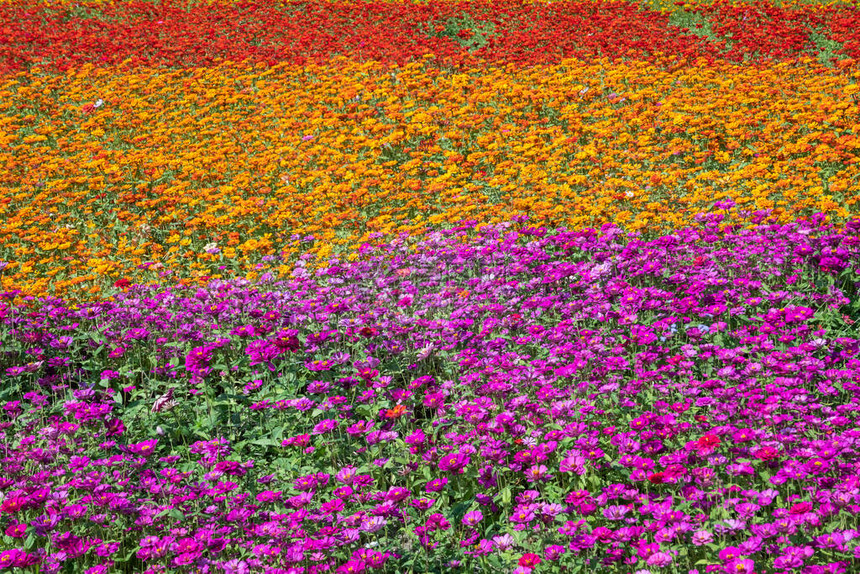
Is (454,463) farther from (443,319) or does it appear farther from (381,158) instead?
(381,158)

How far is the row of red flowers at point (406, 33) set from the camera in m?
13.8

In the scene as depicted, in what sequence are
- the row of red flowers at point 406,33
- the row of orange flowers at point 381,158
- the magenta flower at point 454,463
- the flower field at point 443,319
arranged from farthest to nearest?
the row of red flowers at point 406,33
the row of orange flowers at point 381,158
the magenta flower at point 454,463
the flower field at point 443,319

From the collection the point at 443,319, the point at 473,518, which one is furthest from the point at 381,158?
the point at 473,518

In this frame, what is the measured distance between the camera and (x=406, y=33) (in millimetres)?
16156

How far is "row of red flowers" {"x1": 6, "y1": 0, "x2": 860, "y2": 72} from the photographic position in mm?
13836

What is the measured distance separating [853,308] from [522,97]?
6.63 metres

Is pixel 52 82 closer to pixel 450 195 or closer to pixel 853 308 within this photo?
pixel 450 195

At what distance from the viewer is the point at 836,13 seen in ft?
52.9

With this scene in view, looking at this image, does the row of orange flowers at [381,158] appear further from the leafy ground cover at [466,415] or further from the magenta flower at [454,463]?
the magenta flower at [454,463]

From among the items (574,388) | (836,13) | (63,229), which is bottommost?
(63,229)

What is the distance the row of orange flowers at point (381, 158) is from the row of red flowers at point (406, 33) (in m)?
1.15

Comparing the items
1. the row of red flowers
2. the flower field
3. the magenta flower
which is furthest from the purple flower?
the row of red flowers

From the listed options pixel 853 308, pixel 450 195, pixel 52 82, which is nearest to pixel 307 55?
pixel 52 82

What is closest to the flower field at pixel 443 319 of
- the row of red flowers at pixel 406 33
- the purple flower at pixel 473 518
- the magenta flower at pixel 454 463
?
the magenta flower at pixel 454 463
